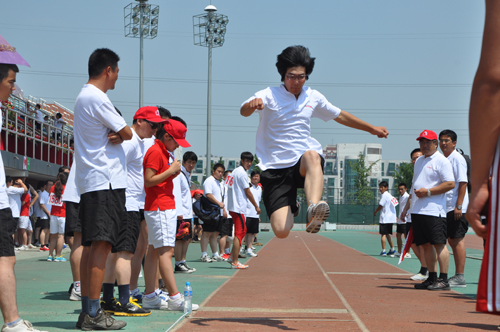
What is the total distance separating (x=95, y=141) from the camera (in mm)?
4680

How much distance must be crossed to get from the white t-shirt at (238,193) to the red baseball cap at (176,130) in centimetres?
551

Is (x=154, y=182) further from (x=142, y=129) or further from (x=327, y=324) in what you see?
(x=327, y=324)

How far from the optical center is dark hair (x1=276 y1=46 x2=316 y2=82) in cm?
575

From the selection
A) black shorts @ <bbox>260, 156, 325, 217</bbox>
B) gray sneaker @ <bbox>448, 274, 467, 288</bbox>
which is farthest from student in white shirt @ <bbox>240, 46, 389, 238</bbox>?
gray sneaker @ <bbox>448, 274, 467, 288</bbox>

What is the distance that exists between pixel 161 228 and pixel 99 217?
3.62 feet

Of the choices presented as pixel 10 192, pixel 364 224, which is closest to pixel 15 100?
pixel 10 192

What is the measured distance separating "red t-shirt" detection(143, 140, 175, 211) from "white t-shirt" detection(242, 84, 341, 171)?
3.20 ft

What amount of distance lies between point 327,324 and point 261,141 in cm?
200

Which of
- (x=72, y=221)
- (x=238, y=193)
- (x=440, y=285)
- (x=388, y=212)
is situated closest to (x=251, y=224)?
(x=238, y=193)

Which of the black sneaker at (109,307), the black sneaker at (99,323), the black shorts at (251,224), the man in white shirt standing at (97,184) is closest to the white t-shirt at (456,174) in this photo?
the black sneaker at (109,307)

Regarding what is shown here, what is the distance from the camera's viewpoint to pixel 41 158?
21.0 m

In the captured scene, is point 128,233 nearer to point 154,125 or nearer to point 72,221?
point 154,125

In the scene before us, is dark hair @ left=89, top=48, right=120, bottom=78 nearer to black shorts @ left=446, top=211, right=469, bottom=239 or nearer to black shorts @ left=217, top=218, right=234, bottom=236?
black shorts @ left=446, top=211, right=469, bottom=239

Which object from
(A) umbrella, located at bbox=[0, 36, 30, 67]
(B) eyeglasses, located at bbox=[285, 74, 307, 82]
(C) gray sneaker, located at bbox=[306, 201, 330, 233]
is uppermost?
(B) eyeglasses, located at bbox=[285, 74, 307, 82]
